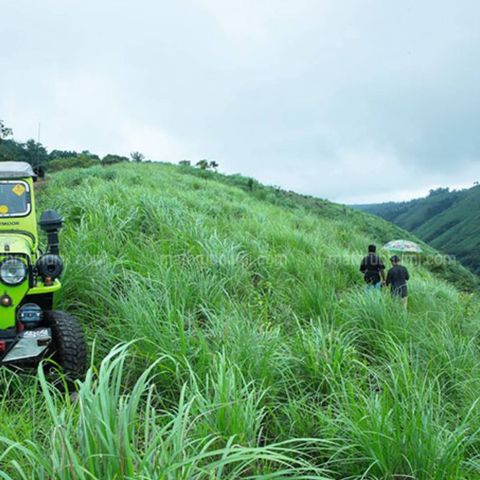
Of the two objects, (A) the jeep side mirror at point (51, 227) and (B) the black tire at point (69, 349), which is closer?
(B) the black tire at point (69, 349)

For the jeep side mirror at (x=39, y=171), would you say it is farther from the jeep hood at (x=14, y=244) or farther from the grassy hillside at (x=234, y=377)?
the grassy hillside at (x=234, y=377)

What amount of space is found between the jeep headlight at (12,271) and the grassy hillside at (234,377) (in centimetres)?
71

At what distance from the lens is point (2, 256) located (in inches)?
129

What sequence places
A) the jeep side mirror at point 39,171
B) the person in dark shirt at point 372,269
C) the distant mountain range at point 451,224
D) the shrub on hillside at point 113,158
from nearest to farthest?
1. the jeep side mirror at point 39,171
2. the person in dark shirt at point 372,269
3. the shrub on hillside at point 113,158
4. the distant mountain range at point 451,224

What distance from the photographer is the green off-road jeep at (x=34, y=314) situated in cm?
315

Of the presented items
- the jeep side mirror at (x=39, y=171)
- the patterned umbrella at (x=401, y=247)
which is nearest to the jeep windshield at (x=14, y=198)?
the jeep side mirror at (x=39, y=171)

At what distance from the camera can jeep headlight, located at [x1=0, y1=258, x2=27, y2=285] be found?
322cm

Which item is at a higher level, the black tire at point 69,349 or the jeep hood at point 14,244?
the jeep hood at point 14,244

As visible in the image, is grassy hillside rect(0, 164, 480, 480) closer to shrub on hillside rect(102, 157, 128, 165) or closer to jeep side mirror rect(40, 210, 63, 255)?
jeep side mirror rect(40, 210, 63, 255)

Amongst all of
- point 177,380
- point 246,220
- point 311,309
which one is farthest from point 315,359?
point 246,220

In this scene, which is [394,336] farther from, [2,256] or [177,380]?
[2,256]

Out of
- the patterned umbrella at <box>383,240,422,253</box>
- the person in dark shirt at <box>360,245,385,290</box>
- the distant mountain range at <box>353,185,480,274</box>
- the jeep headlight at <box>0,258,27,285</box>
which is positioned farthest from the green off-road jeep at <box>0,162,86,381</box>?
the distant mountain range at <box>353,185,480,274</box>

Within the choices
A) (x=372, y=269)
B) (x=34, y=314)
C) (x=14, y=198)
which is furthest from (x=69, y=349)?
(x=372, y=269)

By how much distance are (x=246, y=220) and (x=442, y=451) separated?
A: 23.9 ft
